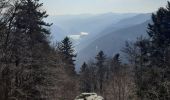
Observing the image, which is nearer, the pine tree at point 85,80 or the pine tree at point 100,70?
the pine tree at point 85,80

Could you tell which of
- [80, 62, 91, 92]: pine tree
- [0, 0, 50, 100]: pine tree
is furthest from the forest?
[80, 62, 91, 92]: pine tree

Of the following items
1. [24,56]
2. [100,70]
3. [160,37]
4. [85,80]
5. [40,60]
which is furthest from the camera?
[100,70]

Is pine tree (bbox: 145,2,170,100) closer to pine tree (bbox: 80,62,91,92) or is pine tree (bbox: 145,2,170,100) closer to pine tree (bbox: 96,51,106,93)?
pine tree (bbox: 96,51,106,93)

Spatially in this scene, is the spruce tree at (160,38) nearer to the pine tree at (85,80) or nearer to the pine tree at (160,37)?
the pine tree at (160,37)

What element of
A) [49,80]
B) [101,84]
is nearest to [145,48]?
[49,80]

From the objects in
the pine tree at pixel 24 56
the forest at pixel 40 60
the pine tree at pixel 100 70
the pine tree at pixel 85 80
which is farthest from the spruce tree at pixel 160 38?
the pine tree at pixel 85 80

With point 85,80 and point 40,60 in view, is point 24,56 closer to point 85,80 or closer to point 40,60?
point 40,60

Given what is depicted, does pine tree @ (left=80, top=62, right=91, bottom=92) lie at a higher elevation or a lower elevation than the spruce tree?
lower

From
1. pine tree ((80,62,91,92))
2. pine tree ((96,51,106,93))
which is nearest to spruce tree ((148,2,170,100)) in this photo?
pine tree ((96,51,106,93))

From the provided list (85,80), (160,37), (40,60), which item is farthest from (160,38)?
(85,80)

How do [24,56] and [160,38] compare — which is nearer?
[24,56]

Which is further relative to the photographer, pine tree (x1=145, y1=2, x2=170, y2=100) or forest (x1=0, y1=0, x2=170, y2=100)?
pine tree (x1=145, y1=2, x2=170, y2=100)

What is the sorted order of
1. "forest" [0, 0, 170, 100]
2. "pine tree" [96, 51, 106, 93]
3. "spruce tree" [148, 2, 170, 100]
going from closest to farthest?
"forest" [0, 0, 170, 100] → "spruce tree" [148, 2, 170, 100] → "pine tree" [96, 51, 106, 93]

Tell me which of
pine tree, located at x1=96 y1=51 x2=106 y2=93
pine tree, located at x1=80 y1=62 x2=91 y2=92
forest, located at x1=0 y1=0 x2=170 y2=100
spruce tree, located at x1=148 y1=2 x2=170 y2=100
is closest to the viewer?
forest, located at x1=0 y1=0 x2=170 y2=100
